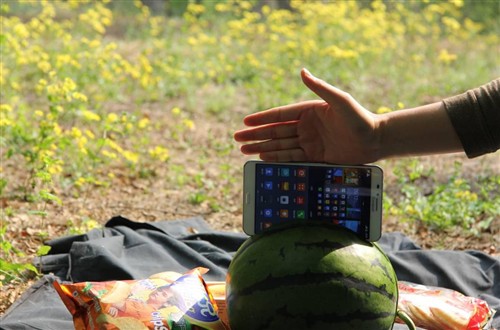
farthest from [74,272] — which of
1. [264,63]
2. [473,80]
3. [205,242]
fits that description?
[473,80]

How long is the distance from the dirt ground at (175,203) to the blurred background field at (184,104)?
0.04ft

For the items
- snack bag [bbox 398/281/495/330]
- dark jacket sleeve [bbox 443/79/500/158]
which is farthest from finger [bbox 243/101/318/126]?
snack bag [bbox 398/281/495/330]

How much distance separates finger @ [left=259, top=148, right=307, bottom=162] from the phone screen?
60 mm

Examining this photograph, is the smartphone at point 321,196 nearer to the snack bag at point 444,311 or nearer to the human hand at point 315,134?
the human hand at point 315,134

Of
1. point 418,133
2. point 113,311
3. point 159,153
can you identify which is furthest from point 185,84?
point 113,311

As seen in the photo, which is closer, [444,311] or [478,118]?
[478,118]

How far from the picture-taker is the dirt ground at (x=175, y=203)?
14.7 ft

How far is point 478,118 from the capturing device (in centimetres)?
301

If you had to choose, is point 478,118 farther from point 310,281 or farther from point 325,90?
point 310,281

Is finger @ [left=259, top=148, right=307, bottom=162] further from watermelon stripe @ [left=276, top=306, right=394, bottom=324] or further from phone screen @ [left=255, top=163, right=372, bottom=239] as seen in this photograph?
watermelon stripe @ [left=276, top=306, right=394, bottom=324]

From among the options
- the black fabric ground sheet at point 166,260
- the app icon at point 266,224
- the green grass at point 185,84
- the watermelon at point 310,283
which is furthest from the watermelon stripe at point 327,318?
the green grass at point 185,84

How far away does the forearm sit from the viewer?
310cm

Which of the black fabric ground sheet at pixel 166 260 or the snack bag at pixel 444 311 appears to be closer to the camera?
the snack bag at pixel 444 311

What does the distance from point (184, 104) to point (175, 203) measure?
232cm
